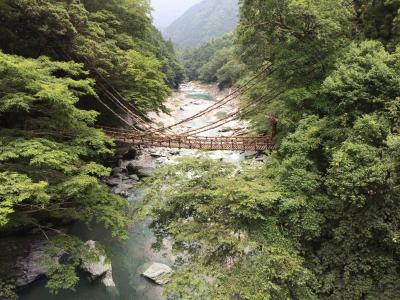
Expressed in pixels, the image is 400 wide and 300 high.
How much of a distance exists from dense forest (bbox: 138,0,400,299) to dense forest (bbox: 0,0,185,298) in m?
1.96

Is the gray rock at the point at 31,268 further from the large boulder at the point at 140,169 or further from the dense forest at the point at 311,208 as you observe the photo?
the large boulder at the point at 140,169

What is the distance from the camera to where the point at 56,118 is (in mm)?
8859

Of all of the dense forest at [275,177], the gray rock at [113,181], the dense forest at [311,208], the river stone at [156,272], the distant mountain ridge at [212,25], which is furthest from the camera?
the distant mountain ridge at [212,25]

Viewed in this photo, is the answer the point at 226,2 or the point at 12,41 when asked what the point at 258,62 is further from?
the point at 226,2

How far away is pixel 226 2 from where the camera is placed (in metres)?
196

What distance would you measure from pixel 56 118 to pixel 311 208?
6.49 metres

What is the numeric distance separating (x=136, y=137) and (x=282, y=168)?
6141 mm

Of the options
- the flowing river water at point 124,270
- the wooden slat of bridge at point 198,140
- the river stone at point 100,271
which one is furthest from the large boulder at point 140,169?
the river stone at point 100,271

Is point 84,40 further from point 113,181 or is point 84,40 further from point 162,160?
point 162,160

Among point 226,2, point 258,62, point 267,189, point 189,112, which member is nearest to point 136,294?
point 267,189

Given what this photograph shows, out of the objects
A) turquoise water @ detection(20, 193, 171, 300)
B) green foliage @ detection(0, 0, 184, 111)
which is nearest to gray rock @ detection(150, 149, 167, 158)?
green foliage @ detection(0, 0, 184, 111)

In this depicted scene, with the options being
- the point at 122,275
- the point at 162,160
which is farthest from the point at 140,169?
the point at 122,275

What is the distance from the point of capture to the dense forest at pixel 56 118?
737cm

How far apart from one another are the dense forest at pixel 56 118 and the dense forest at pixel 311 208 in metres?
1.96
